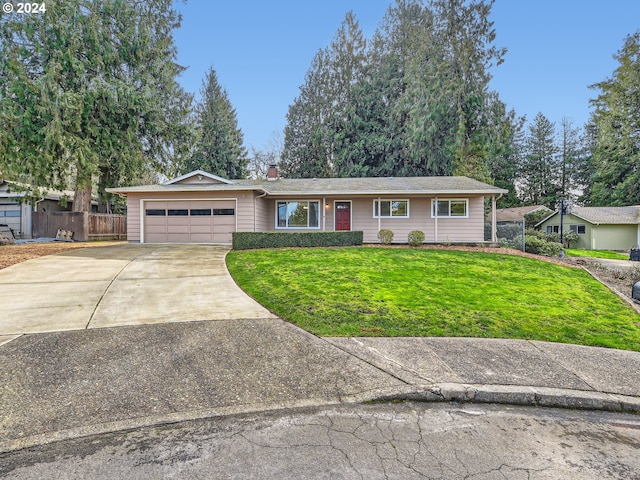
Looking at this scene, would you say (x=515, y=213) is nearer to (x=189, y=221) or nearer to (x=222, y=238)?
(x=222, y=238)

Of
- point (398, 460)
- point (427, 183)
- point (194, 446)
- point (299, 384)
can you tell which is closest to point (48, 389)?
point (194, 446)

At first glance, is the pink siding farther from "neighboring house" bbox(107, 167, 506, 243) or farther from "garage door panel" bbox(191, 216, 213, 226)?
"garage door panel" bbox(191, 216, 213, 226)

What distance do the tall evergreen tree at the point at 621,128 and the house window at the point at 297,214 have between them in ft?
90.1

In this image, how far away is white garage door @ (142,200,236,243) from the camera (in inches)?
627

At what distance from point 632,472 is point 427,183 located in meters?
16.0

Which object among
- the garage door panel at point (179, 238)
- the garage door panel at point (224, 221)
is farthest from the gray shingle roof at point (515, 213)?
the garage door panel at point (179, 238)

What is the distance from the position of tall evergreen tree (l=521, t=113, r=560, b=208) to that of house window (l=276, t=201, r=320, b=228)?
111 ft

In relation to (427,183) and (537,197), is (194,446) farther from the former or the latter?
(537,197)

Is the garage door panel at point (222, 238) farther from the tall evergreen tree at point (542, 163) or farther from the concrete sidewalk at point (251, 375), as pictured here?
the tall evergreen tree at point (542, 163)

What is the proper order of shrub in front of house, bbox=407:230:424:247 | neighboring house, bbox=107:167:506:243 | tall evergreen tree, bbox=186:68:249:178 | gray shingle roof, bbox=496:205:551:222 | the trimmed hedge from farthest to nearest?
tall evergreen tree, bbox=186:68:249:178 < gray shingle roof, bbox=496:205:551:222 < neighboring house, bbox=107:167:506:243 < shrub in front of house, bbox=407:230:424:247 < the trimmed hedge

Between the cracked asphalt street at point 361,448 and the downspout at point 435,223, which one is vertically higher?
the downspout at point 435,223

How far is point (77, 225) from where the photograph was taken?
19.2 metres

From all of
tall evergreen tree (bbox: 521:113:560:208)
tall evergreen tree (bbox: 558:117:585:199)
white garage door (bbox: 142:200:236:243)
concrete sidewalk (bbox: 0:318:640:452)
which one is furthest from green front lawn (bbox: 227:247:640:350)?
tall evergreen tree (bbox: 558:117:585:199)

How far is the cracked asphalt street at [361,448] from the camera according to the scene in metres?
2.32
